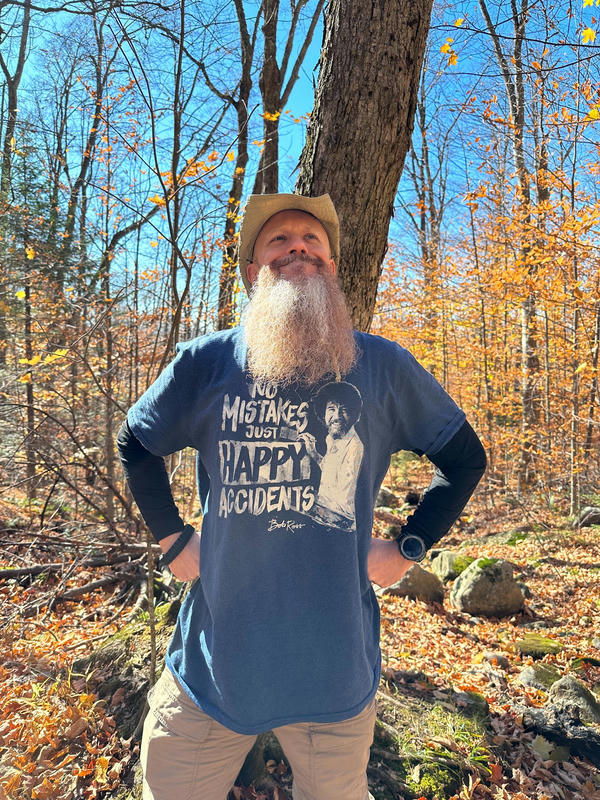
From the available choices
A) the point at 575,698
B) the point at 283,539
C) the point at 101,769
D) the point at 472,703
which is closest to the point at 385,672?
the point at 472,703

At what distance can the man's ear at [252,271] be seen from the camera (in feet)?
6.15

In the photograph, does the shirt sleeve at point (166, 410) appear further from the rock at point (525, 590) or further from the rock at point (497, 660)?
the rock at point (525, 590)

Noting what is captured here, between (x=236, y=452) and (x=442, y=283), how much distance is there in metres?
12.2

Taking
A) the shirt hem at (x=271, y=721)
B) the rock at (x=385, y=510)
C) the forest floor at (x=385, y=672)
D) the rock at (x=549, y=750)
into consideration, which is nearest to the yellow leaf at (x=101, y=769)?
the forest floor at (x=385, y=672)

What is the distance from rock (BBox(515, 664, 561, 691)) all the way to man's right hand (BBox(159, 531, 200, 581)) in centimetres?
323

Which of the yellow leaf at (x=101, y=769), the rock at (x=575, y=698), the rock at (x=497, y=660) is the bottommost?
the rock at (x=497, y=660)

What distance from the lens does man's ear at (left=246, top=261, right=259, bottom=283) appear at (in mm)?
1875

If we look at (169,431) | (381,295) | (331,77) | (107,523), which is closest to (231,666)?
(169,431)

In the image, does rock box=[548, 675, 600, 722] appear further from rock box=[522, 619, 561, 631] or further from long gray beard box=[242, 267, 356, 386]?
long gray beard box=[242, 267, 356, 386]

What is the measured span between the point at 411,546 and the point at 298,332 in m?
0.90

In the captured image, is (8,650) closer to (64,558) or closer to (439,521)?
(64,558)

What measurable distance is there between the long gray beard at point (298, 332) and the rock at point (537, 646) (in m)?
4.15

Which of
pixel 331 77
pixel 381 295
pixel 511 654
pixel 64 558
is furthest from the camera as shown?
pixel 381 295

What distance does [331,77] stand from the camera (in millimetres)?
2271
